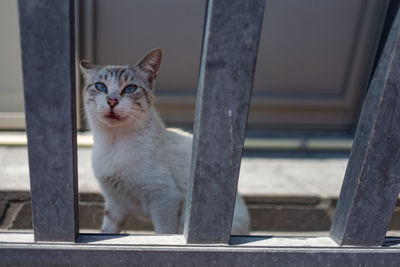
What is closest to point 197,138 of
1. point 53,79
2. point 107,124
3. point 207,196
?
point 207,196

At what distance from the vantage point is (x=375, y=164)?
104 cm

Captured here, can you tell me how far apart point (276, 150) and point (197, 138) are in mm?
1868

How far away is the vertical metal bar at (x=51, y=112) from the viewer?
0.84m

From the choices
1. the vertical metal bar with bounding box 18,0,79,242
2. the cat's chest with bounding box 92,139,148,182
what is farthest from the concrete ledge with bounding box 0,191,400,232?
the vertical metal bar with bounding box 18,0,79,242

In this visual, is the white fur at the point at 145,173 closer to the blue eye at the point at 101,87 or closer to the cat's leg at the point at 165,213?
the cat's leg at the point at 165,213

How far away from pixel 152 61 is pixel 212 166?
70cm

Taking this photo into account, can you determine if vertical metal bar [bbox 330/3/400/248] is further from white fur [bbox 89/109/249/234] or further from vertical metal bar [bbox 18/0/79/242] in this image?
vertical metal bar [bbox 18/0/79/242]

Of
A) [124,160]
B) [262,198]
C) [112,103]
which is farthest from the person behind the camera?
Result: [262,198]

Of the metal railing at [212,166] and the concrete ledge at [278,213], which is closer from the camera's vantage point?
the metal railing at [212,166]

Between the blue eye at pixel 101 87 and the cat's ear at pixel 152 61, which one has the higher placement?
A: the cat's ear at pixel 152 61

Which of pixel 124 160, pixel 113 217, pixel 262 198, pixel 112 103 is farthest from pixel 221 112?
pixel 262 198

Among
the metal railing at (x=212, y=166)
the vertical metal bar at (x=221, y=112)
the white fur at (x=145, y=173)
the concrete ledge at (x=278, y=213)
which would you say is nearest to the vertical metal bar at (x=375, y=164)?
the metal railing at (x=212, y=166)

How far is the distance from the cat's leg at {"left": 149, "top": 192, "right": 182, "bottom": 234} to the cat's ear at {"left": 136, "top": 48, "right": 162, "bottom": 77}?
1.89 ft

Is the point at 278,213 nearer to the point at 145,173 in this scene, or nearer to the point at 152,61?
the point at 145,173
